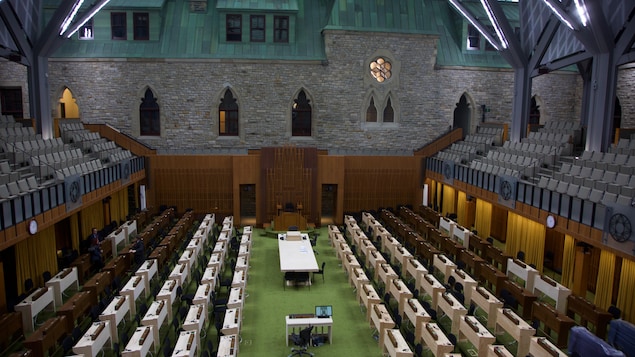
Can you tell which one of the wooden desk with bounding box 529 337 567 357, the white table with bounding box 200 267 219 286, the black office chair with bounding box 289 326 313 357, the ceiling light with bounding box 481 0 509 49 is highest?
the ceiling light with bounding box 481 0 509 49

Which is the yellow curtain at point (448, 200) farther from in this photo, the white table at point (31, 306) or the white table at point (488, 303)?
the white table at point (31, 306)

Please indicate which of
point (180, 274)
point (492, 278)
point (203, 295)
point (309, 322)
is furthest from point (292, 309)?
point (492, 278)

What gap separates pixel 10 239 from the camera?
1195cm

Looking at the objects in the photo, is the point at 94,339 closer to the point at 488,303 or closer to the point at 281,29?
the point at 488,303

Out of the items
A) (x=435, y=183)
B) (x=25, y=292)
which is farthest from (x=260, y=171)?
(x=25, y=292)

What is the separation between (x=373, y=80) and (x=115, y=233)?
50.2 ft

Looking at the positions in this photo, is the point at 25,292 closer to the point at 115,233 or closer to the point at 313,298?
the point at 115,233

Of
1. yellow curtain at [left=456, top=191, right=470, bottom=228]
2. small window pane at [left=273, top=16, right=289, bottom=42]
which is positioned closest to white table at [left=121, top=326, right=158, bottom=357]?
yellow curtain at [left=456, top=191, right=470, bottom=228]

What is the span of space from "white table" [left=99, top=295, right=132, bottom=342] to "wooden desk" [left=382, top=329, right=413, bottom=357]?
20.4 ft

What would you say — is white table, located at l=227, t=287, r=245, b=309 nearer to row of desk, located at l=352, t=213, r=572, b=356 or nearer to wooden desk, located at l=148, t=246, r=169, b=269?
row of desk, located at l=352, t=213, r=572, b=356

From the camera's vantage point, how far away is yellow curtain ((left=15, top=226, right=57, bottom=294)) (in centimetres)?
1402

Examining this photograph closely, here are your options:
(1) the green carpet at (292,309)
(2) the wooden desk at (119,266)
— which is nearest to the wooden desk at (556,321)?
(1) the green carpet at (292,309)

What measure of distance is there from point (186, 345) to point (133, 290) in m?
3.58

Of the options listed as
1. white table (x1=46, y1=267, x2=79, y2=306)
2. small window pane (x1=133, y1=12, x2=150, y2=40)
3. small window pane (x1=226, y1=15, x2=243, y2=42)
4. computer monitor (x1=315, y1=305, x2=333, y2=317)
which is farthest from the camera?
small window pane (x1=226, y1=15, x2=243, y2=42)
